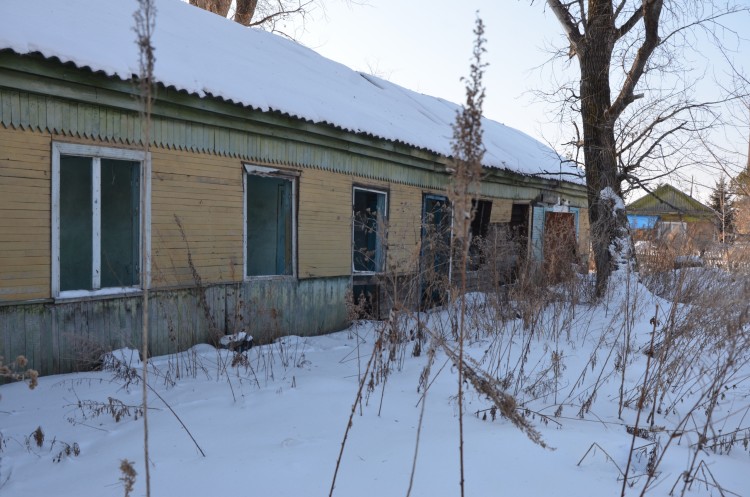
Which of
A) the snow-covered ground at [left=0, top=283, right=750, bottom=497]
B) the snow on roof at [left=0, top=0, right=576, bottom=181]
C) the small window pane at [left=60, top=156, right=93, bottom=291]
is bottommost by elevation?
the snow-covered ground at [left=0, top=283, right=750, bottom=497]

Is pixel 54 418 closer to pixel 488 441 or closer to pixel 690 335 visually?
pixel 488 441

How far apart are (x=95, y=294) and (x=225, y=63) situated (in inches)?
130

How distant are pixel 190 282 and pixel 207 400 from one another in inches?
90.3

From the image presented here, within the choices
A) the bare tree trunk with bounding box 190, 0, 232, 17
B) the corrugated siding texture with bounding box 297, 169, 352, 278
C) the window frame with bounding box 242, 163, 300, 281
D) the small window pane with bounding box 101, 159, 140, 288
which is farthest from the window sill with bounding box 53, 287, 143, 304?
the bare tree trunk with bounding box 190, 0, 232, 17

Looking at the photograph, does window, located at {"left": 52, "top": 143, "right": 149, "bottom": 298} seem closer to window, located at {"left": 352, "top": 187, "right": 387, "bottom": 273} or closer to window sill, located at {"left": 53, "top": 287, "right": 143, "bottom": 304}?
window sill, located at {"left": 53, "top": 287, "right": 143, "bottom": 304}

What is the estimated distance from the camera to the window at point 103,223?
18.5 ft

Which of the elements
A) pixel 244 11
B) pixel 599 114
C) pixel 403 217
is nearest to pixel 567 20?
pixel 599 114

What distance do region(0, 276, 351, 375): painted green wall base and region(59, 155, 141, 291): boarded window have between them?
0.53 metres

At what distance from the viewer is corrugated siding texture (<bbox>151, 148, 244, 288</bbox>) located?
19.1ft

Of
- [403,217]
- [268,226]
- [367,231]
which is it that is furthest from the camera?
[403,217]

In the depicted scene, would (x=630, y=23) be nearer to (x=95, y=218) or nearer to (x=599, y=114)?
(x=599, y=114)

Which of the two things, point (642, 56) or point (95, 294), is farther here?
point (642, 56)

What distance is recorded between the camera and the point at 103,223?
268 inches

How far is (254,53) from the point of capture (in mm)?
8477
